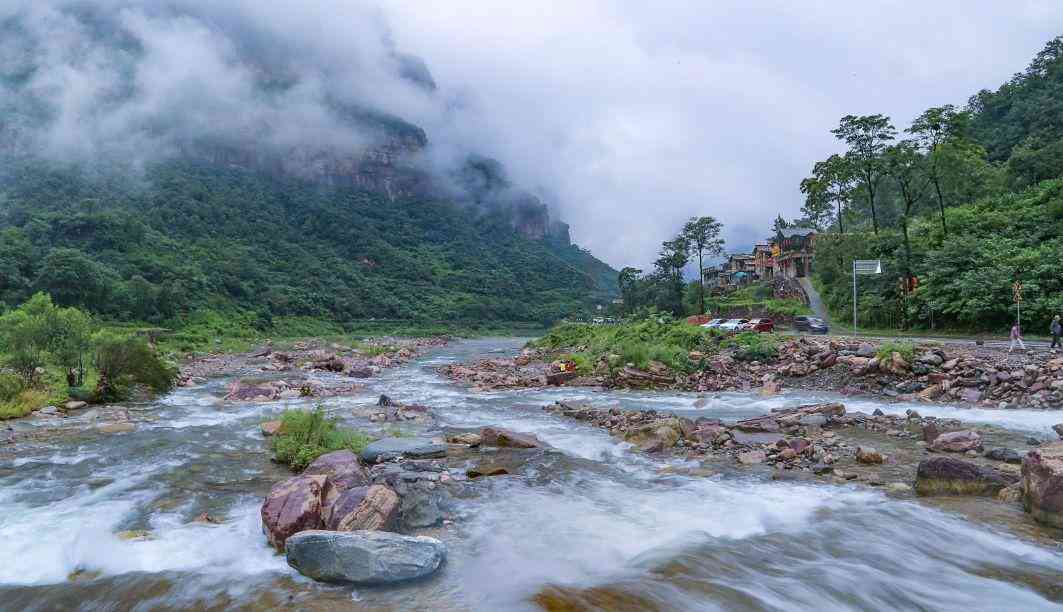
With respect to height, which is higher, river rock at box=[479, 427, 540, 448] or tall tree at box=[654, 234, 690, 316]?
tall tree at box=[654, 234, 690, 316]

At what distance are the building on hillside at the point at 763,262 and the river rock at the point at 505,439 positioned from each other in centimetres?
5997

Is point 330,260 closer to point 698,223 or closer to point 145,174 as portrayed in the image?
point 145,174

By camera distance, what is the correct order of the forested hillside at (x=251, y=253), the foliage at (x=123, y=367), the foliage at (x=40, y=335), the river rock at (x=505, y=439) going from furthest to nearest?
the forested hillside at (x=251, y=253) → the foliage at (x=123, y=367) → the foliage at (x=40, y=335) → the river rock at (x=505, y=439)

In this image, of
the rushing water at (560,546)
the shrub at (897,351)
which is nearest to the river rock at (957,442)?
the rushing water at (560,546)

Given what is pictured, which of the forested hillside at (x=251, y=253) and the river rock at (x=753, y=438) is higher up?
the forested hillside at (x=251, y=253)

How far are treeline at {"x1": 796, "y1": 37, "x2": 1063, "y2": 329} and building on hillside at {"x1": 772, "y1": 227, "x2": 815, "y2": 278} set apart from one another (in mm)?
9747

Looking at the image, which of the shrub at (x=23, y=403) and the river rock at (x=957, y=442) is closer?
the river rock at (x=957, y=442)

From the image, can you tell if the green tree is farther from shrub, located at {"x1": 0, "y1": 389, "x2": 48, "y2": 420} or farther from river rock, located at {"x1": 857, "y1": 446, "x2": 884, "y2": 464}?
river rock, located at {"x1": 857, "y1": 446, "x2": 884, "y2": 464}

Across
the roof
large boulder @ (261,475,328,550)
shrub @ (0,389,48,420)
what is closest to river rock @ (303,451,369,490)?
large boulder @ (261,475,328,550)

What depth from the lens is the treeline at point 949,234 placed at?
Result: 2500 cm

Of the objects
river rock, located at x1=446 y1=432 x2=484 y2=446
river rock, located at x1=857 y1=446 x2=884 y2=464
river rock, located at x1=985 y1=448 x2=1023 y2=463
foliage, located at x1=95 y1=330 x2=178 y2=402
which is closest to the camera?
river rock, located at x1=985 y1=448 x2=1023 y2=463

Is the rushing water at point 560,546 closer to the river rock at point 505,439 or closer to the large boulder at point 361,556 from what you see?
the large boulder at point 361,556

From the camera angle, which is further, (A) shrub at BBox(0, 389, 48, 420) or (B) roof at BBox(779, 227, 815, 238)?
(B) roof at BBox(779, 227, 815, 238)

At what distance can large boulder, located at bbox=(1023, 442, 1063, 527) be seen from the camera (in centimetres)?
645
